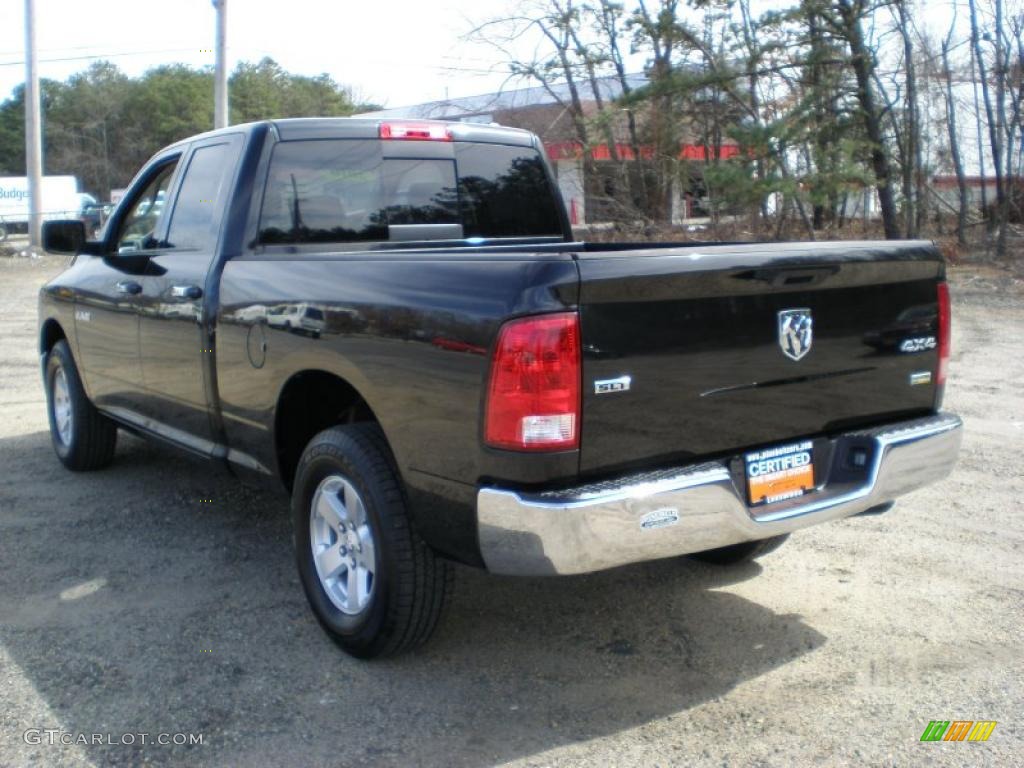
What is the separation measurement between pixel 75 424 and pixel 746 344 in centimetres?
446

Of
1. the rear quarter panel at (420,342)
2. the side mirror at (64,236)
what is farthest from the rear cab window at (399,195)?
the side mirror at (64,236)

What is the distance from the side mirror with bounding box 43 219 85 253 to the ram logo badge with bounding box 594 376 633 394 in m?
3.95

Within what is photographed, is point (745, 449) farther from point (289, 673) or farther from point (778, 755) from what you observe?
point (289, 673)

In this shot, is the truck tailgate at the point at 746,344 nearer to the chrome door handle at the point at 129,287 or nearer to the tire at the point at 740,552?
the tire at the point at 740,552

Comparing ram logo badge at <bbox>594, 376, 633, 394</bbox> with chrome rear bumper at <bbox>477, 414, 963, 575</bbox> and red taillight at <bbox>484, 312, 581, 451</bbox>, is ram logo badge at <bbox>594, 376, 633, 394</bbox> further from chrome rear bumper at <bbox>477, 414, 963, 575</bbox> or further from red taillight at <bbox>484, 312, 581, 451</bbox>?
chrome rear bumper at <bbox>477, 414, 963, 575</bbox>

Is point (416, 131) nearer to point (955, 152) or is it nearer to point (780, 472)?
point (780, 472)

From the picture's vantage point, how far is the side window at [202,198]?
16.3ft

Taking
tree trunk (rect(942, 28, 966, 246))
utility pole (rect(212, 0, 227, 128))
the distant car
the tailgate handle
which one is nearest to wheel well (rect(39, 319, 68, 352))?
the distant car

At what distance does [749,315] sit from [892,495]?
927mm

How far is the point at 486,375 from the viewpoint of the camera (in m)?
3.22

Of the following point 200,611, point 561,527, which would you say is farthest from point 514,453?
point 200,611

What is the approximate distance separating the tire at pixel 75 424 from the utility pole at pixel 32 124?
2086 cm

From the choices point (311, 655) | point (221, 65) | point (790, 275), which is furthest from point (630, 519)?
point (221, 65)

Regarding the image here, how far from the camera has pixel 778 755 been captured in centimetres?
327
